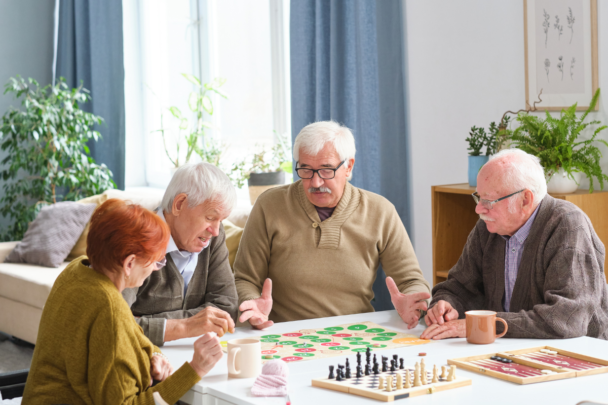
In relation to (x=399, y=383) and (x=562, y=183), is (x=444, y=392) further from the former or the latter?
(x=562, y=183)

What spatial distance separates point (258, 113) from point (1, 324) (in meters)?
2.26

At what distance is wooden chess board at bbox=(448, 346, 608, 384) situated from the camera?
1472 millimetres

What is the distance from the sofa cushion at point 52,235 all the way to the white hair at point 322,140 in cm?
262

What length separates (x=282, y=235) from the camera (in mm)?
2461

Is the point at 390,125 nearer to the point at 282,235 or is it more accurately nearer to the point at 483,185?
the point at 282,235

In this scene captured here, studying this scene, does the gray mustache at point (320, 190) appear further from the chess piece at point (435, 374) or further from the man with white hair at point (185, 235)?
the chess piece at point (435, 374)

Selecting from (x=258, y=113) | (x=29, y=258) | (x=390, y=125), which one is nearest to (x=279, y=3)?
(x=258, y=113)

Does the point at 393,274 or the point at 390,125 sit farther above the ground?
the point at 390,125

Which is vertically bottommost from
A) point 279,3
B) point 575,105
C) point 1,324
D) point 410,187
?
point 1,324

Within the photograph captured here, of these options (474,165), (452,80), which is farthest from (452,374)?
(452,80)

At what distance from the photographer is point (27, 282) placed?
4.16 m

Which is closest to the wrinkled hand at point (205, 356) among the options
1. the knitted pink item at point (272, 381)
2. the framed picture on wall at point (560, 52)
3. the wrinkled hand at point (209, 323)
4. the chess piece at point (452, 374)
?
the knitted pink item at point (272, 381)

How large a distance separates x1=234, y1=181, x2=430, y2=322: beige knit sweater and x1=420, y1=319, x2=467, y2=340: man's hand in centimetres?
52

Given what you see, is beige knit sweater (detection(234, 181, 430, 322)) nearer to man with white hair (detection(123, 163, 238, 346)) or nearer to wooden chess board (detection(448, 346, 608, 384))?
man with white hair (detection(123, 163, 238, 346))
